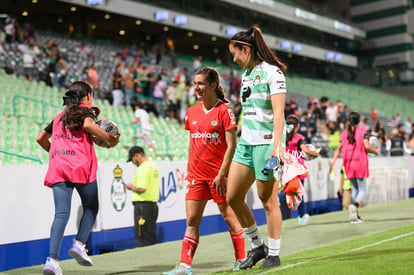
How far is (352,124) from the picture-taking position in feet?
38.7

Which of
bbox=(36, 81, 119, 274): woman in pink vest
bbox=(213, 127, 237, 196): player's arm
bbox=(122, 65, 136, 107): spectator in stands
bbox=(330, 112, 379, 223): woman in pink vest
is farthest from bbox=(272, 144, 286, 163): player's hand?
bbox=(122, 65, 136, 107): spectator in stands

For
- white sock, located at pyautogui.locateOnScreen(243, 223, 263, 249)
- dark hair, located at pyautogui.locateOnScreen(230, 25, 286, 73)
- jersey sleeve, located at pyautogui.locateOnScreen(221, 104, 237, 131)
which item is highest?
dark hair, located at pyautogui.locateOnScreen(230, 25, 286, 73)

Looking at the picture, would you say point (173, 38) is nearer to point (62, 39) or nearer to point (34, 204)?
point (62, 39)

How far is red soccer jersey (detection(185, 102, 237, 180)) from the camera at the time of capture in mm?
5973

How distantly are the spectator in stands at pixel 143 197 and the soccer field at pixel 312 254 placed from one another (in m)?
1.18

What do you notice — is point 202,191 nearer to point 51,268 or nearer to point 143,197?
point 51,268

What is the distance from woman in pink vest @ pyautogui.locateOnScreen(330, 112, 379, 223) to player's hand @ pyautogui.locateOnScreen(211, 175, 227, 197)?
20.4 ft

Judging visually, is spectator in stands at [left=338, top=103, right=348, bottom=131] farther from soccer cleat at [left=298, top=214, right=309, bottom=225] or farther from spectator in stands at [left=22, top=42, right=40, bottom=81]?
soccer cleat at [left=298, top=214, right=309, bottom=225]

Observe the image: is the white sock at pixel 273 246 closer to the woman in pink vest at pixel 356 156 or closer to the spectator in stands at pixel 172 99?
the woman in pink vest at pixel 356 156

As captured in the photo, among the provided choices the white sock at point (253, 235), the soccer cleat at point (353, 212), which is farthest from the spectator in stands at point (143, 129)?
the white sock at point (253, 235)

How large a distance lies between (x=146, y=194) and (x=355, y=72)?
179 ft

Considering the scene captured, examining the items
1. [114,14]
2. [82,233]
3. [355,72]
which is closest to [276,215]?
[82,233]

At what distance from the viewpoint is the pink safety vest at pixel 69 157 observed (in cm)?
597

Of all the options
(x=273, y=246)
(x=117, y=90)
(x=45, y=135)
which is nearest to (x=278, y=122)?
(x=273, y=246)
